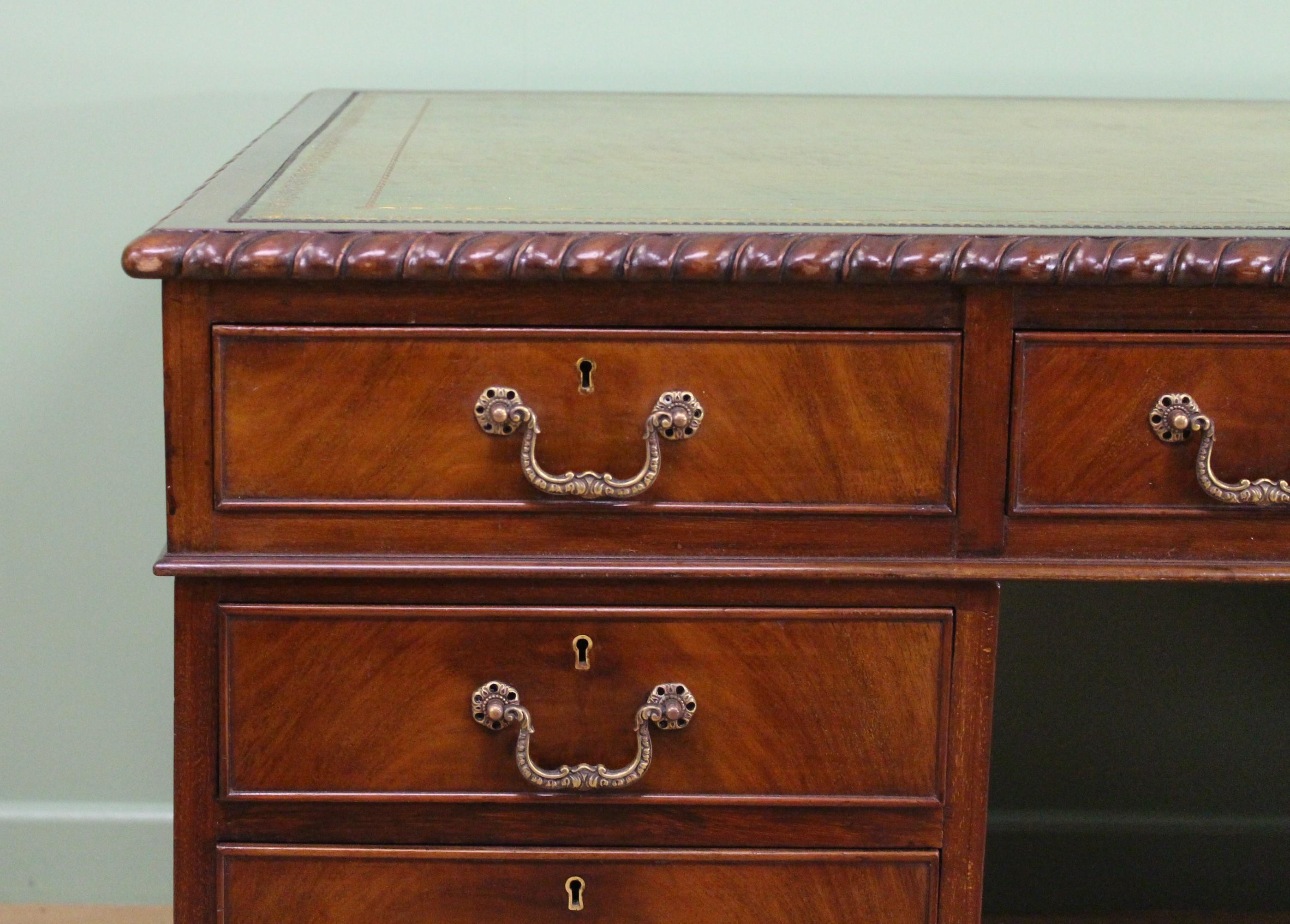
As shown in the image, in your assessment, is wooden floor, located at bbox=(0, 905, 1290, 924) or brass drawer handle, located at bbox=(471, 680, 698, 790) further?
wooden floor, located at bbox=(0, 905, 1290, 924)

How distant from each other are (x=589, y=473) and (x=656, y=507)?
0.13ft

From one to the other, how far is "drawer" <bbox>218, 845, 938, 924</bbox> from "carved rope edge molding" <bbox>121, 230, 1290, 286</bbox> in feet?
1.07

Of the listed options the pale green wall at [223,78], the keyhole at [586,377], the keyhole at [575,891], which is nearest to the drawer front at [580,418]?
the keyhole at [586,377]

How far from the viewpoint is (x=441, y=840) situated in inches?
30.7

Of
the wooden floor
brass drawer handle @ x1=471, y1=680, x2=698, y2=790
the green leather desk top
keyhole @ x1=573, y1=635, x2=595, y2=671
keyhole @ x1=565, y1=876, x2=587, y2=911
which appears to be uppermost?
the green leather desk top

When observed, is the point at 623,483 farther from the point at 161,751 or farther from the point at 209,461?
the point at 161,751

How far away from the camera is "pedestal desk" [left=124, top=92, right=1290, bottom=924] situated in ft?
2.31

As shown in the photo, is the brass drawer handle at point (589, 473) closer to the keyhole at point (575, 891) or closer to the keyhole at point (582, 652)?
the keyhole at point (582, 652)

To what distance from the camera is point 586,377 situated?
721mm

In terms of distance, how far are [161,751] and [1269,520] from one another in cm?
113

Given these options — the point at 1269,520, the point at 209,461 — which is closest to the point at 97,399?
the point at 209,461

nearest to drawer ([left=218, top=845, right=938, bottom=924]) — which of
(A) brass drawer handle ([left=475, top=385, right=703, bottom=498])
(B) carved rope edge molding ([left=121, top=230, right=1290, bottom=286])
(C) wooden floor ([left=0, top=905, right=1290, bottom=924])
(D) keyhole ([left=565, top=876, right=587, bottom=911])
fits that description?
(D) keyhole ([left=565, top=876, right=587, bottom=911])

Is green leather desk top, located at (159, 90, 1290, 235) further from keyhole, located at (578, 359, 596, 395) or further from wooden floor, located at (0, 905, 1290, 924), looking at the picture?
wooden floor, located at (0, 905, 1290, 924)

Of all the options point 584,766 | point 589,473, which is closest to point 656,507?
point 589,473
